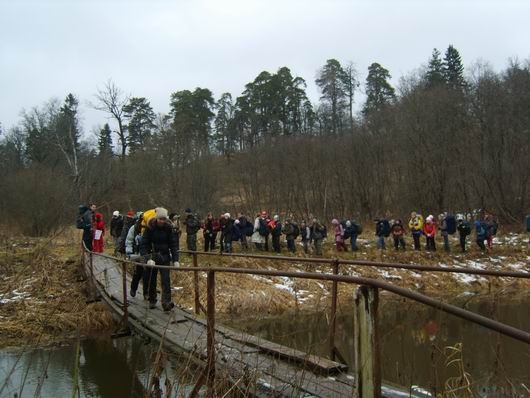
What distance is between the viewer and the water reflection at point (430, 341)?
5.38 m

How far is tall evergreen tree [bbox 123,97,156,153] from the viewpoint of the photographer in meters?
47.3

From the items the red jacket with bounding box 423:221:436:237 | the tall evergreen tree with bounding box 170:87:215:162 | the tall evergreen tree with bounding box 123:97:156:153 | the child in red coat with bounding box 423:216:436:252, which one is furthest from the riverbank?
the tall evergreen tree with bounding box 170:87:215:162

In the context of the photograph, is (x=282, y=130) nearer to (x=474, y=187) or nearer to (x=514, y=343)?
(x=474, y=187)

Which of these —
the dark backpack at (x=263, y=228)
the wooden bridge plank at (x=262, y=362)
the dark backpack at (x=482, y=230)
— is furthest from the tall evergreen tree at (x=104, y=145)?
the dark backpack at (x=482, y=230)

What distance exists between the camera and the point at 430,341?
6.54 metres

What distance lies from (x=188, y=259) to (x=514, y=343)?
11557mm

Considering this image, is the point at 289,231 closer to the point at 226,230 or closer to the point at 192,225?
the point at 226,230

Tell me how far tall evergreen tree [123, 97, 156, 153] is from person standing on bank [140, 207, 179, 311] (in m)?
38.1

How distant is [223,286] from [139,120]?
36.4 m

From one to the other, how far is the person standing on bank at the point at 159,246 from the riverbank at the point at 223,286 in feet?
5.14

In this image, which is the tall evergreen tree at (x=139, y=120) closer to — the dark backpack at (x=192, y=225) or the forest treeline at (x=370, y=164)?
the forest treeline at (x=370, y=164)

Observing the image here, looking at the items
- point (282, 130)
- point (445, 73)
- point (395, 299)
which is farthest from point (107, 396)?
point (445, 73)

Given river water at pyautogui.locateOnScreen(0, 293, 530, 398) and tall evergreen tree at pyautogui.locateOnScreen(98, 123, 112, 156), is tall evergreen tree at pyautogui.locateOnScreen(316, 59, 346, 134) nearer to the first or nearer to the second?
tall evergreen tree at pyautogui.locateOnScreen(98, 123, 112, 156)

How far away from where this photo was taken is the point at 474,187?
33.2 metres
